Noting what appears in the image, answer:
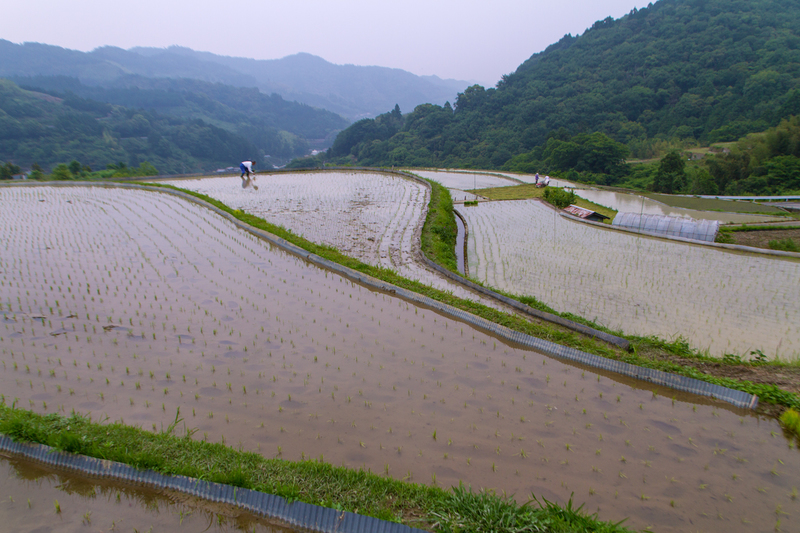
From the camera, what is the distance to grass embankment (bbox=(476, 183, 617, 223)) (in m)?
16.6

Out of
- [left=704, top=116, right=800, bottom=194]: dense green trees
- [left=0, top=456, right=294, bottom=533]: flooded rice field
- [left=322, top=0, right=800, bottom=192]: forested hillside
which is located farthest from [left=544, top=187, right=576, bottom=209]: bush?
[left=0, top=456, right=294, bottom=533]: flooded rice field

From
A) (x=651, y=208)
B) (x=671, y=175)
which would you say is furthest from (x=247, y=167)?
(x=671, y=175)

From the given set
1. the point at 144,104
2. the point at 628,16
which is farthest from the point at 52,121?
the point at 628,16

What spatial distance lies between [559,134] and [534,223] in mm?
29607

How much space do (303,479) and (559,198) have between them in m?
15.0

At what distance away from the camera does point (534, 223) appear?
1352 centimetres

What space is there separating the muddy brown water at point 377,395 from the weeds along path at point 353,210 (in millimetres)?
2150

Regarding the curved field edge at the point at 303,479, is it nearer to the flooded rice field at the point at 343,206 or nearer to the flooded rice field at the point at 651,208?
the flooded rice field at the point at 343,206

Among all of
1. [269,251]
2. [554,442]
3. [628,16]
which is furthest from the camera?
[628,16]

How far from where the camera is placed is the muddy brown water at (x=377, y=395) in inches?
130

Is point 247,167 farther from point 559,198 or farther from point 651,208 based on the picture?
point 651,208

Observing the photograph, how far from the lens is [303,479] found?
3.12m

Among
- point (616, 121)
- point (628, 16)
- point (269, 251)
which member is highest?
point (628, 16)

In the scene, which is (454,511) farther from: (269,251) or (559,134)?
(559,134)
